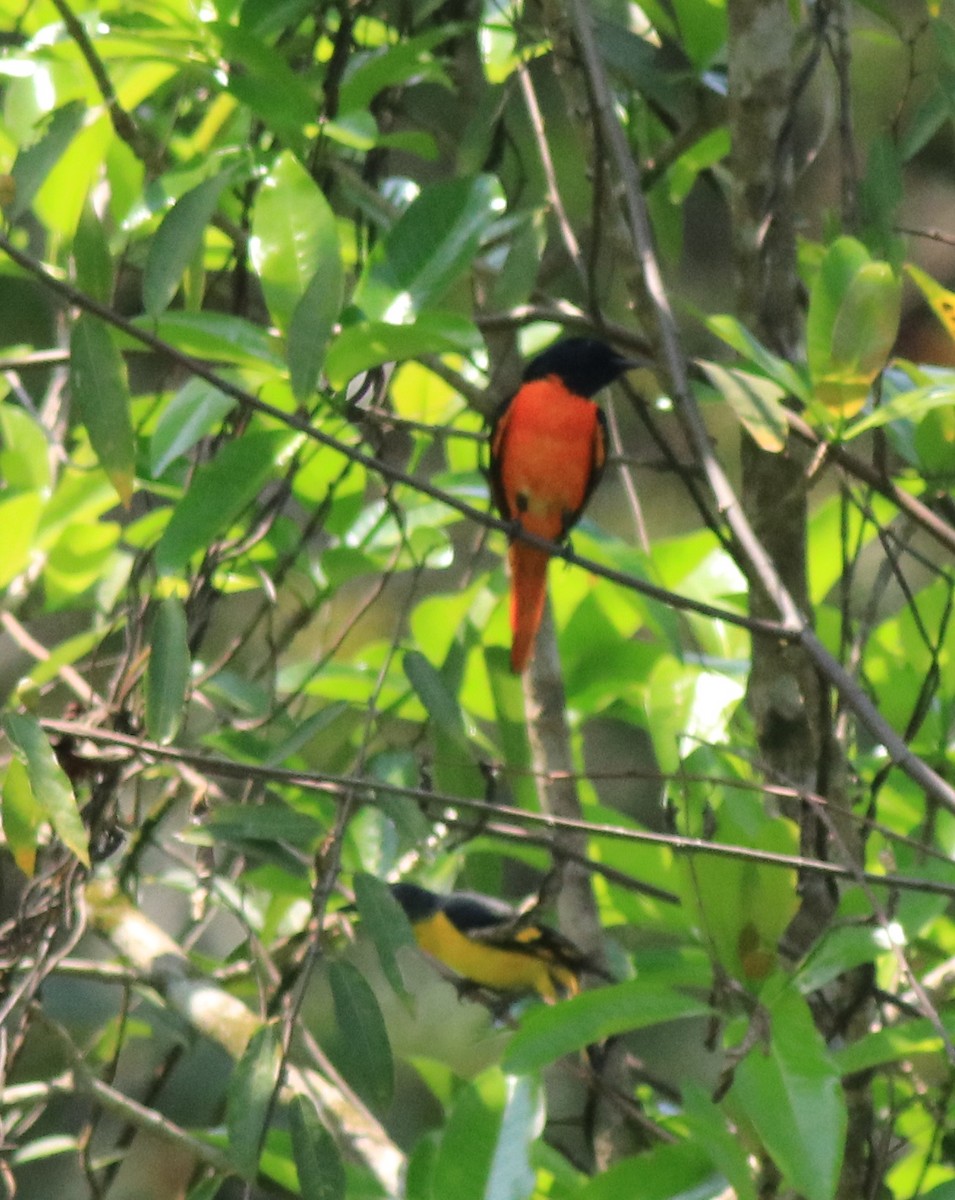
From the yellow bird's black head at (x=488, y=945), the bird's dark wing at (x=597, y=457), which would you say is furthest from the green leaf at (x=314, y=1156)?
the bird's dark wing at (x=597, y=457)

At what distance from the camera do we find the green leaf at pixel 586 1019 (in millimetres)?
1361

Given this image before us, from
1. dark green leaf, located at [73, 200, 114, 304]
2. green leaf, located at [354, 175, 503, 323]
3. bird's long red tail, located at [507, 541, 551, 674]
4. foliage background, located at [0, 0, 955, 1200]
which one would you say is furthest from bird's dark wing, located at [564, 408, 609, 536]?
dark green leaf, located at [73, 200, 114, 304]

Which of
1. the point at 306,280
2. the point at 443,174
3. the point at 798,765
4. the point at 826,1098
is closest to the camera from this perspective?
the point at 826,1098

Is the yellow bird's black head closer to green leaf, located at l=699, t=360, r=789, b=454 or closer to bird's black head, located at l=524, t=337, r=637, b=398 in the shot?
green leaf, located at l=699, t=360, r=789, b=454

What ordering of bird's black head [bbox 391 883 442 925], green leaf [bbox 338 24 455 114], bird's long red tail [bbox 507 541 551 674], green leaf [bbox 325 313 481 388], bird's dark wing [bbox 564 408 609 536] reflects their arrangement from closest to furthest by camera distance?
green leaf [bbox 325 313 481 388]
green leaf [bbox 338 24 455 114]
bird's long red tail [bbox 507 541 551 674]
bird's black head [bbox 391 883 442 925]
bird's dark wing [bbox 564 408 609 536]

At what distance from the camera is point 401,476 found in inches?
51.7

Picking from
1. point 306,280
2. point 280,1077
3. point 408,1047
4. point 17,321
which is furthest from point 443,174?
point 280,1077

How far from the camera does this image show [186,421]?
1760 millimetres

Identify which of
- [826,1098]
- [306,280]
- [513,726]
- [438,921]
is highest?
[306,280]

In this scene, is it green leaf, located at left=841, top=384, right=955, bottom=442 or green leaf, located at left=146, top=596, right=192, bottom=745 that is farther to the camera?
green leaf, located at left=146, top=596, right=192, bottom=745

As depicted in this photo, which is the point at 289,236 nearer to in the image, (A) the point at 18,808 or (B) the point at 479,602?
(A) the point at 18,808

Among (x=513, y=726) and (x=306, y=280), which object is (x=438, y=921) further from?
(x=306, y=280)

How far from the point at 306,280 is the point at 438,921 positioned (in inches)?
43.5

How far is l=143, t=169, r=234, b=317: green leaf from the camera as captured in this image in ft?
4.77
